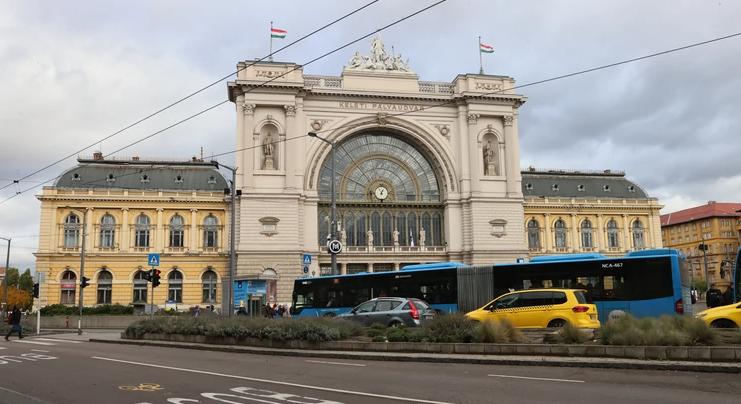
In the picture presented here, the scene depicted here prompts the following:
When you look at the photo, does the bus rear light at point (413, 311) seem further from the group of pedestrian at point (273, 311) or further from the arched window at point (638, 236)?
the arched window at point (638, 236)

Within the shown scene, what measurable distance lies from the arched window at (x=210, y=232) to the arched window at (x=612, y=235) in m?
45.6

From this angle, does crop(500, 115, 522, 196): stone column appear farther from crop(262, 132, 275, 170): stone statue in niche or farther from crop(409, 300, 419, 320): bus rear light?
crop(409, 300, 419, 320): bus rear light

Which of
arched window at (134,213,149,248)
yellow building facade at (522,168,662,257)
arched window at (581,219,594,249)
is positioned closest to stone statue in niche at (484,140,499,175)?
yellow building facade at (522,168,662,257)

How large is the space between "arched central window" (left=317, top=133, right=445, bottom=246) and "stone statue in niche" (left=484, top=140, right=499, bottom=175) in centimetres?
517

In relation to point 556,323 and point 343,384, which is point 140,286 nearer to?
point 556,323

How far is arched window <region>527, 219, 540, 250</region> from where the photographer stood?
244 ft

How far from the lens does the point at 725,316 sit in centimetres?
1928

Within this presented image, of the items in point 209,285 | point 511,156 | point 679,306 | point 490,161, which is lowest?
point 679,306

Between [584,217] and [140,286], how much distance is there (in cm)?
5090

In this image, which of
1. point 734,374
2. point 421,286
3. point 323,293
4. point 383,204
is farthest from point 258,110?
→ point 734,374

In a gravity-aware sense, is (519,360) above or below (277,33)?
below

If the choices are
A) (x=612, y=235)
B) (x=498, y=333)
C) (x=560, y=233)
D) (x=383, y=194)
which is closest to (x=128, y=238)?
(x=383, y=194)

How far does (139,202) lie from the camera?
66000 millimetres

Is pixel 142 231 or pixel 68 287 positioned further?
pixel 142 231
